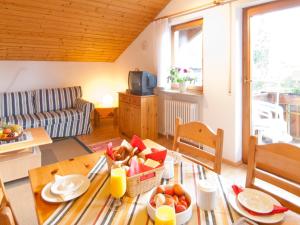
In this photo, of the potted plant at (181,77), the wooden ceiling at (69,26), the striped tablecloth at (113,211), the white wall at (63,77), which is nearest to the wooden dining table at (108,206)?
the striped tablecloth at (113,211)

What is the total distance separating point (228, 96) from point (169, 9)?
1.73 metres

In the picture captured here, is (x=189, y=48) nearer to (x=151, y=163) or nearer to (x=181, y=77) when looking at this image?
(x=181, y=77)

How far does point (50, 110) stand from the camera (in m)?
4.27


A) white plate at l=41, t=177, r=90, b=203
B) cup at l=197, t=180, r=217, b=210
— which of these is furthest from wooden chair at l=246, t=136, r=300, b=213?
white plate at l=41, t=177, r=90, b=203

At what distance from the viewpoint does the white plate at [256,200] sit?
2.88 ft

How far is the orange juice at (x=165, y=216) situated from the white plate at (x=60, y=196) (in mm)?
437

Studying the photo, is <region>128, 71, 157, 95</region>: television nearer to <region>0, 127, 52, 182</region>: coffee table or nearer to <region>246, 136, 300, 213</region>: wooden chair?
<region>0, 127, 52, 182</region>: coffee table

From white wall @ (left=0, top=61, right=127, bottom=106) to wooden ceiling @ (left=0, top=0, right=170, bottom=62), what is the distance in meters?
0.17

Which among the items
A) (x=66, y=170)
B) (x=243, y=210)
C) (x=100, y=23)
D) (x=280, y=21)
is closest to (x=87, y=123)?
→ (x=100, y=23)

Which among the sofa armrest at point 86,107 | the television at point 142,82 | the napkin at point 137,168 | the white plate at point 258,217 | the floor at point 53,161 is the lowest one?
the floor at point 53,161

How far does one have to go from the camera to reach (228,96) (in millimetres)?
2791

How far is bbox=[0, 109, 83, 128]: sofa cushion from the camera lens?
11.9ft

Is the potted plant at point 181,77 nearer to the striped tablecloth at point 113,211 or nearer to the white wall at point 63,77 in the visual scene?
the white wall at point 63,77

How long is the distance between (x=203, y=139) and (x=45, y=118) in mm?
3143
